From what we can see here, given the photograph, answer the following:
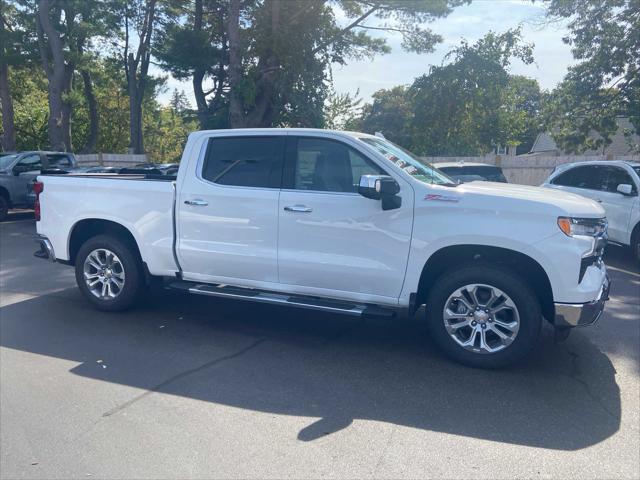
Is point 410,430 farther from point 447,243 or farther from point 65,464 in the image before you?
point 65,464

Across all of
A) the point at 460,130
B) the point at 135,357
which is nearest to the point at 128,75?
the point at 460,130

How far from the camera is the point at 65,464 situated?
3406mm

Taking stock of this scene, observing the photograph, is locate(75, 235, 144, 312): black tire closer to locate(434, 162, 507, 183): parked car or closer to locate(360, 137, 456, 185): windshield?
locate(360, 137, 456, 185): windshield

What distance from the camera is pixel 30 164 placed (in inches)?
601

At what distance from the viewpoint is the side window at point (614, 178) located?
9.69 meters


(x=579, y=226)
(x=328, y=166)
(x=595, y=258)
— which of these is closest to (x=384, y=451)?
(x=579, y=226)

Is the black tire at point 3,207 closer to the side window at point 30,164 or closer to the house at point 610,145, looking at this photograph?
the side window at point 30,164

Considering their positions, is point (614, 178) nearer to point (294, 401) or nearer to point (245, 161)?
point (245, 161)

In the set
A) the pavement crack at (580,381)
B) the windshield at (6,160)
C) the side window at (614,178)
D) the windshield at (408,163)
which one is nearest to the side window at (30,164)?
the windshield at (6,160)

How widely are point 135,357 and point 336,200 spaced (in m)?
2.26

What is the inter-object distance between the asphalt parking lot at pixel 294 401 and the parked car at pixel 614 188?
3.67 m

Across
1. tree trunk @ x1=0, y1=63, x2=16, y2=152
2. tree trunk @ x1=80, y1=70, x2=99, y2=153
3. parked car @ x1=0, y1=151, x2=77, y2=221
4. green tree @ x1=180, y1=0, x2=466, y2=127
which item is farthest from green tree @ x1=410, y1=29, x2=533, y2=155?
tree trunk @ x1=80, y1=70, x2=99, y2=153

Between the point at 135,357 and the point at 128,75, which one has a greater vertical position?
the point at 128,75

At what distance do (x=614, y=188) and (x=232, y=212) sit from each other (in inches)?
290
